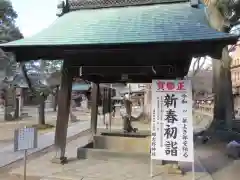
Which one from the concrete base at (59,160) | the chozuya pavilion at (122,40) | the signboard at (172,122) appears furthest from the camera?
the concrete base at (59,160)

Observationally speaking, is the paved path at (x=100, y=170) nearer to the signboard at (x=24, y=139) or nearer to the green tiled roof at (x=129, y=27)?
the signboard at (x=24, y=139)

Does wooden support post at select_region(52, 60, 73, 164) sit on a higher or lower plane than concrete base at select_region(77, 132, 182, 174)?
higher

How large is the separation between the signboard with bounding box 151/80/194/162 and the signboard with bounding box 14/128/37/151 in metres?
2.54

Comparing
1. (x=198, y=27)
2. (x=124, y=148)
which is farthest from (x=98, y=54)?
(x=124, y=148)

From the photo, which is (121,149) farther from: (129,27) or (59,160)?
(129,27)

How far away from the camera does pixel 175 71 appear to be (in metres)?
6.48

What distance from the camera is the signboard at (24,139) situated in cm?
515

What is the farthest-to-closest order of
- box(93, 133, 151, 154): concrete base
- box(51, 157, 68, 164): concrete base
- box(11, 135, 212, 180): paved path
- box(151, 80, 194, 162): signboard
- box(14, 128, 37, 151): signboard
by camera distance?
box(93, 133, 151, 154): concrete base → box(51, 157, 68, 164): concrete base → box(11, 135, 212, 180): paved path → box(151, 80, 194, 162): signboard → box(14, 128, 37, 151): signboard

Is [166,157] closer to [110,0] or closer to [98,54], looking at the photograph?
[98,54]

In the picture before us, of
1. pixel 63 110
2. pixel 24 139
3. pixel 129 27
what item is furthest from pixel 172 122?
pixel 24 139

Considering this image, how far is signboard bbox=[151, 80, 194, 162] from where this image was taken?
225 inches

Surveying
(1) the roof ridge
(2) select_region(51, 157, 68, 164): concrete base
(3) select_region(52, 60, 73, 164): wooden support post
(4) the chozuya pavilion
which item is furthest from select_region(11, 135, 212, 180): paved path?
(1) the roof ridge

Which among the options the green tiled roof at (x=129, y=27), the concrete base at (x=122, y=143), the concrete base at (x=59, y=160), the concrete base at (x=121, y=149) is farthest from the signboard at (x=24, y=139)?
the concrete base at (x=122, y=143)

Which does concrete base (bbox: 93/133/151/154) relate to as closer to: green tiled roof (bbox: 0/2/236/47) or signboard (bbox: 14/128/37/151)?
signboard (bbox: 14/128/37/151)
